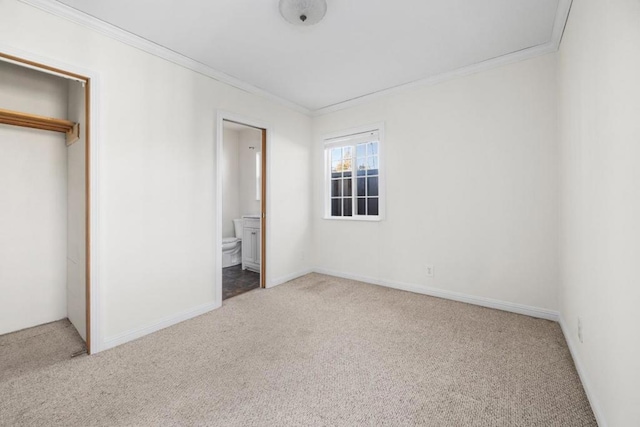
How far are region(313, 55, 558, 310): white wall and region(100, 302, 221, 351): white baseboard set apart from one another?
2.07 m

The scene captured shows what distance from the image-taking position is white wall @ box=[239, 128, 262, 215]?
554 cm

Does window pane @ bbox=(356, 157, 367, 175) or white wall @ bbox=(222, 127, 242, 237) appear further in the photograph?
white wall @ bbox=(222, 127, 242, 237)

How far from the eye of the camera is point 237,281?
4.02m

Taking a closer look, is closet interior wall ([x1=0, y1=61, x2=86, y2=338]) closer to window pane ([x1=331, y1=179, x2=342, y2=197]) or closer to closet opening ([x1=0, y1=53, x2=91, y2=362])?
closet opening ([x1=0, y1=53, x2=91, y2=362])

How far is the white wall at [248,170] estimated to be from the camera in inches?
218

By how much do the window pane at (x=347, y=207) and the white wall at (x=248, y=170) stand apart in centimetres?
207

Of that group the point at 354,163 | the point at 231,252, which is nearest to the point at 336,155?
the point at 354,163

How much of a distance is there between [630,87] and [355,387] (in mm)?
1964

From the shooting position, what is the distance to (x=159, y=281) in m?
2.56

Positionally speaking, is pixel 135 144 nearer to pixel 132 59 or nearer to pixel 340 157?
pixel 132 59

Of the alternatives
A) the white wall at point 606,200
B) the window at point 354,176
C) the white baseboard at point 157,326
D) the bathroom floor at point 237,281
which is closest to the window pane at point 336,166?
the window at point 354,176

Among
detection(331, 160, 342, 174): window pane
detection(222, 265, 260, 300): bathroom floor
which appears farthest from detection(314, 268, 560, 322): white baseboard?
detection(331, 160, 342, 174): window pane

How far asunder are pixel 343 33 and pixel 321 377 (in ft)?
8.92

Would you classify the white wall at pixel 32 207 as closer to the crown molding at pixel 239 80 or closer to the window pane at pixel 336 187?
the crown molding at pixel 239 80
